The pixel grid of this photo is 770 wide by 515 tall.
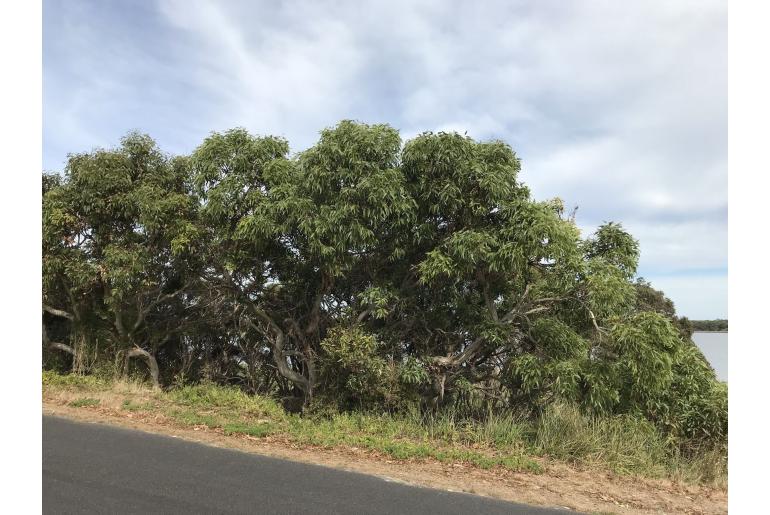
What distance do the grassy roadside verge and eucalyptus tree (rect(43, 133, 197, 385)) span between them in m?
2.33

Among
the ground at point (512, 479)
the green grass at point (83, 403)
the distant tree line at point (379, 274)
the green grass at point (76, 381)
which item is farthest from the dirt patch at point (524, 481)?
the green grass at point (76, 381)

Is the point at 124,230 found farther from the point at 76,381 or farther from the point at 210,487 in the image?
the point at 210,487

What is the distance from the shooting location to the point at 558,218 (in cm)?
832

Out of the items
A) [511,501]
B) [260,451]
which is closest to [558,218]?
[511,501]

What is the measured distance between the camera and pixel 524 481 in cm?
599

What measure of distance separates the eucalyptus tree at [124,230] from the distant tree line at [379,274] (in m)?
0.04

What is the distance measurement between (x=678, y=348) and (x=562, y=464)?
2739mm

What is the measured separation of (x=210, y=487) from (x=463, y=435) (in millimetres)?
3914

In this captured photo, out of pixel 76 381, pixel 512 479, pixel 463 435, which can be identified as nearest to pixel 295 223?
pixel 463 435

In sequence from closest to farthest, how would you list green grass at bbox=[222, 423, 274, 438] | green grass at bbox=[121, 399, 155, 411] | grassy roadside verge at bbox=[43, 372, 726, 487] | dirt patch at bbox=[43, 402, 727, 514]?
dirt patch at bbox=[43, 402, 727, 514], grassy roadside verge at bbox=[43, 372, 726, 487], green grass at bbox=[222, 423, 274, 438], green grass at bbox=[121, 399, 155, 411]

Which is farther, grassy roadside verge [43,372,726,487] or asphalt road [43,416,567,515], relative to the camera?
grassy roadside verge [43,372,726,487]

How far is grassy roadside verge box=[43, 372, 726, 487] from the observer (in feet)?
22.4

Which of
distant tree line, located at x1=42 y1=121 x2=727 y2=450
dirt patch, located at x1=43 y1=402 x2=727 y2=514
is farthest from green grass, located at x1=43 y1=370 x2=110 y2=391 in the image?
dirt patch, located at x1=43 y1=402 x2=727 y2=514

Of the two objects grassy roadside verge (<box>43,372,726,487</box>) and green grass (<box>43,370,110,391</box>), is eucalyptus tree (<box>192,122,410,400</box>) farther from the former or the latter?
green grass (<box>43,370,110,391</box>)
